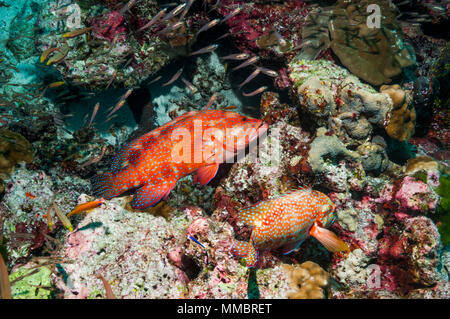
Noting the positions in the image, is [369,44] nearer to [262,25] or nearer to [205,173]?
[262,25]

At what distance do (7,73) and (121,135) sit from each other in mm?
2526

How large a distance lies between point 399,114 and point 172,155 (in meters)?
→ 4.57

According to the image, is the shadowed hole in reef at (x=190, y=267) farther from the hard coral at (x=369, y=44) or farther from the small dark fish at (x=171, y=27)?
the hard coral at (x=369, y=44)

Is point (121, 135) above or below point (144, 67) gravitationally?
below

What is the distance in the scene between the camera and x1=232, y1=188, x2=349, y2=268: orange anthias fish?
3.29 metres

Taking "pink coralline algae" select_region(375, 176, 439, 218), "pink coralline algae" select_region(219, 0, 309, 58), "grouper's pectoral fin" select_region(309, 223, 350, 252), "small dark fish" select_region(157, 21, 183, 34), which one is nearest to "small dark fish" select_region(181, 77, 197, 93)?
"small dark fish" select_region(157, 21, 183, 34)

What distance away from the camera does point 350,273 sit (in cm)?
405

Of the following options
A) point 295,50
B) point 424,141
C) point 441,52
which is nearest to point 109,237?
point 295,50

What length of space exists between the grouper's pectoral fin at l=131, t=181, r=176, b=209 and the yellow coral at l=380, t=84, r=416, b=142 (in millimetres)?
4542

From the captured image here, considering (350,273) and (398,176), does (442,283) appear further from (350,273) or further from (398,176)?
(398,176)

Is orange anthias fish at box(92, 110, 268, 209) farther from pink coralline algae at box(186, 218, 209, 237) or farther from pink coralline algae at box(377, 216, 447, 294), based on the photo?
pink coralline algae at box(377, 216, 447, 294)

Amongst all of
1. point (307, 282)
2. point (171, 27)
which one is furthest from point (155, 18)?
point (307, 282)

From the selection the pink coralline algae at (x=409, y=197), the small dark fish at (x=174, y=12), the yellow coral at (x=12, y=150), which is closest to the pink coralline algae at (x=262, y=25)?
the small dark fish at (x=174, y=12)

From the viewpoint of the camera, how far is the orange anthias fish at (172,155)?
13.0 feet
